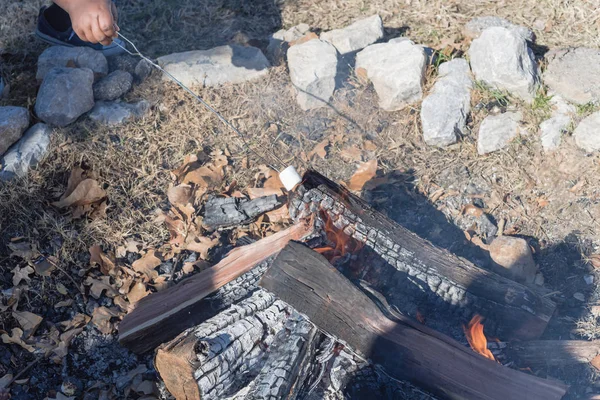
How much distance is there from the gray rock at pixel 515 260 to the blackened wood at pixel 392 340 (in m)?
0.92

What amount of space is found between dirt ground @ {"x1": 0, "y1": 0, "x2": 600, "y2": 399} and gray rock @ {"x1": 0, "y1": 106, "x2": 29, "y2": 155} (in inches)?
7.1

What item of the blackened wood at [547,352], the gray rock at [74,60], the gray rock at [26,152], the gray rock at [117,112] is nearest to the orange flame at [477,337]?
the blackened wood at [547,352]

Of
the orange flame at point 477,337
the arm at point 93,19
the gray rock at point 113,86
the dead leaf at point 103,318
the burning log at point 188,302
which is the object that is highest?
the arm at point 93,19

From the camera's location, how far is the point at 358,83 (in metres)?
4.40

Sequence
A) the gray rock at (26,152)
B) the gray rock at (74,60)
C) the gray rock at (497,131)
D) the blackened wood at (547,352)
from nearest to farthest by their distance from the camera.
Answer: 1. the blackened wood at (547,352)
2. the gray rock at (26,152)
3. the gray rock at (497,131)
4. the gray rock at (74,60)

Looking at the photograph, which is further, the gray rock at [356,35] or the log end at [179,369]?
the gray rock at [356,35]

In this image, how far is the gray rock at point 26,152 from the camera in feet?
12.3

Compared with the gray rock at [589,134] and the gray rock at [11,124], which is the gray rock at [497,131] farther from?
the gray rock at [11,124]

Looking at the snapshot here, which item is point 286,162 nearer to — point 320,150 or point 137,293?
point 320,150

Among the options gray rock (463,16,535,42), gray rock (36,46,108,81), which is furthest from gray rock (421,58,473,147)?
gray rock (36,46,108,81)

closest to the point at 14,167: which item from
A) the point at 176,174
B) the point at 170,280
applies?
the point at 176,174

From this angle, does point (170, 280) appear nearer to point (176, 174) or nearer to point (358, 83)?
point (176, 174)

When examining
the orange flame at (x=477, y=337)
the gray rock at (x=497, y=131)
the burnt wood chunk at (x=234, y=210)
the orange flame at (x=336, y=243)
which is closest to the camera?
the orange flame at (x=477, y=337)

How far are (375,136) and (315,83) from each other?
0.63m
